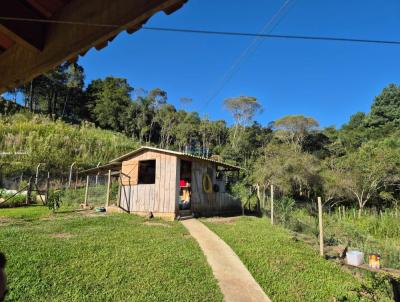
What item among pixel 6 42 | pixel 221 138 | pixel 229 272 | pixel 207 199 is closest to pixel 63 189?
pixel 207 199

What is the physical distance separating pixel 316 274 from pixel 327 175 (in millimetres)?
17167

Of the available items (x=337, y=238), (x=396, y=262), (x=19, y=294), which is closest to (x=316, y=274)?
(x=396, y=262)

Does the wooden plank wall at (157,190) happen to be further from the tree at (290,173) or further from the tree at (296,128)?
the tree at (296,128)

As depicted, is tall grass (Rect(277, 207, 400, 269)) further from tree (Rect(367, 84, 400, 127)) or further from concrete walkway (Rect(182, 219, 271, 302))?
tree (Rect(367, 84, 400, 127))

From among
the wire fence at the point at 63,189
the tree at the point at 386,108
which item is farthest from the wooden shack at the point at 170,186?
the tree at the point at 386,108

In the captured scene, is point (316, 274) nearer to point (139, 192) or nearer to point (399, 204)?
point (139, 192)

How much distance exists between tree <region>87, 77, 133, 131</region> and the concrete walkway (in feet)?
113

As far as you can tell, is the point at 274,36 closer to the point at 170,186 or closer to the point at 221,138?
the point at 170,186

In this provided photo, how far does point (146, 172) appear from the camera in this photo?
15883mm

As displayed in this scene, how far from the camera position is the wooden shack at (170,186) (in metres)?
13.0

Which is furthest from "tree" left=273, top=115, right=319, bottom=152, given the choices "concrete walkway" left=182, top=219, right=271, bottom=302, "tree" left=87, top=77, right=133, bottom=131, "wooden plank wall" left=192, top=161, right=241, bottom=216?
"concrete walkway" left=182, top=219, right=271, bottom=302

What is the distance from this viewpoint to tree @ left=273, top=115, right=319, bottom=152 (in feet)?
119

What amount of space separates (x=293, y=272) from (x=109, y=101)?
3804cm

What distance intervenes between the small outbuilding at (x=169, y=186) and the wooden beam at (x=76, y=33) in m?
Answer: 10.8
